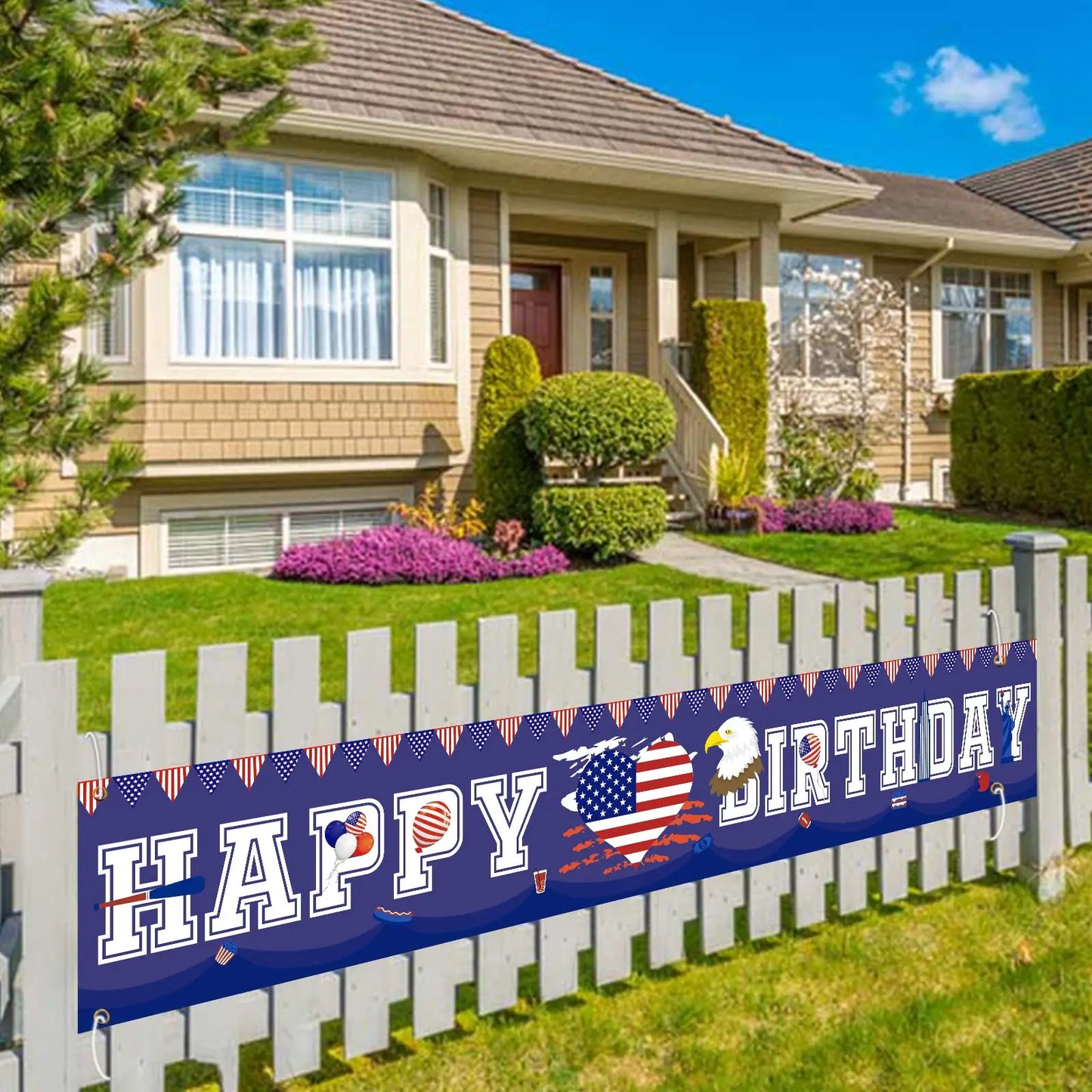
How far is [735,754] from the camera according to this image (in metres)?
3.04

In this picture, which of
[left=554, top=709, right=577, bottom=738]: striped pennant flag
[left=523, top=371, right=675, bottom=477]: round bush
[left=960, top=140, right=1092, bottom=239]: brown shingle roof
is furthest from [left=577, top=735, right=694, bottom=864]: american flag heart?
[left=960, top=140, right=1092, bottom=239]: brown shingle roof

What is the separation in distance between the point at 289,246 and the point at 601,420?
3574mm

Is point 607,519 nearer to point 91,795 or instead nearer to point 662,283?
point 662,283

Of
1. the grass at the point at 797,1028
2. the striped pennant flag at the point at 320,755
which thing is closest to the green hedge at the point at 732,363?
the grass at the point at 797,1028

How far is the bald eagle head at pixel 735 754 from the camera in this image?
300 centimetres

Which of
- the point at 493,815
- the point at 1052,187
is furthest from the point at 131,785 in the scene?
the point at 1052,187

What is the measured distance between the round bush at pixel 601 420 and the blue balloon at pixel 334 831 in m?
8.06

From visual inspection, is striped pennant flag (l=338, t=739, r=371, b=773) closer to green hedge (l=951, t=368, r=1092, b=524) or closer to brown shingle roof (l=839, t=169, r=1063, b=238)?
green hedge (l=951, t=368, r=1092, b=524)

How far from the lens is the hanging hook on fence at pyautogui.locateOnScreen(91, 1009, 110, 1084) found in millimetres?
2270

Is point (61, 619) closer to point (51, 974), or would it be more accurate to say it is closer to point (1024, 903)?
point (51, 974)

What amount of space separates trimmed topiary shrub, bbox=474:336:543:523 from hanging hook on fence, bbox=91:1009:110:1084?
30.1 feet

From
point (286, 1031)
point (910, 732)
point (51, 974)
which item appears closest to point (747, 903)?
point (910, 732)

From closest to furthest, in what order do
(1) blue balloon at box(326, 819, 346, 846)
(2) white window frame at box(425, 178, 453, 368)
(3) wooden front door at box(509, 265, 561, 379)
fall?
(1) blue balloon at box(326, 819, 346, 846) → (2) white window frame at box(425, 178, 453, 368) → (3) wooden front door at box(509, 265, 561, 379)

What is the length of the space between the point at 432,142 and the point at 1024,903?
9.55 meters
